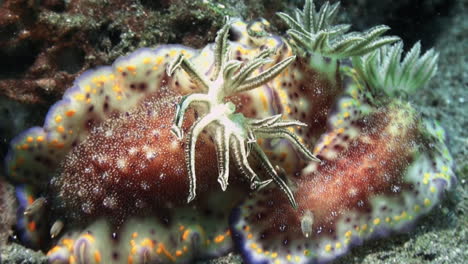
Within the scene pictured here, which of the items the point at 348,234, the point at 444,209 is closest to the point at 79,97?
the point at 348,234

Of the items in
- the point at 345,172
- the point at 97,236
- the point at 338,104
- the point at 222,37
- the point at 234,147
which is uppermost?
the point at 222,37

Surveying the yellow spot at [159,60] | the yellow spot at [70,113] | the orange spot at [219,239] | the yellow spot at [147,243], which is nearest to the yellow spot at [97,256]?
the yellow spot at [147,243]

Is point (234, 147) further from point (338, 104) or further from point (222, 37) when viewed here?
point (338, 104)

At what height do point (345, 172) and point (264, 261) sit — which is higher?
point (345, 172)

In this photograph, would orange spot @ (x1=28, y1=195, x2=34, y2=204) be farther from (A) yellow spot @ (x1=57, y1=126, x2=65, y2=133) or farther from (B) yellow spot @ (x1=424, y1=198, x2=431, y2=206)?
(B) yellow spot @ (x1=424, y1=198, x2=431, y2=206)

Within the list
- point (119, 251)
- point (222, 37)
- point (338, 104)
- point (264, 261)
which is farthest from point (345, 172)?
point (119, 251)

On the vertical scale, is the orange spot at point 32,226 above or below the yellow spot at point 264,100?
below

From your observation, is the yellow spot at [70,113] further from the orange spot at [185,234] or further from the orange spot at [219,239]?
the orange spot at [219,239]

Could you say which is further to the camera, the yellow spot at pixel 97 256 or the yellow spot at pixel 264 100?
the yellow spot at pixel 264 100

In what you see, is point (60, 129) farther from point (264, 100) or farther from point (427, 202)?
point (427, 202)
